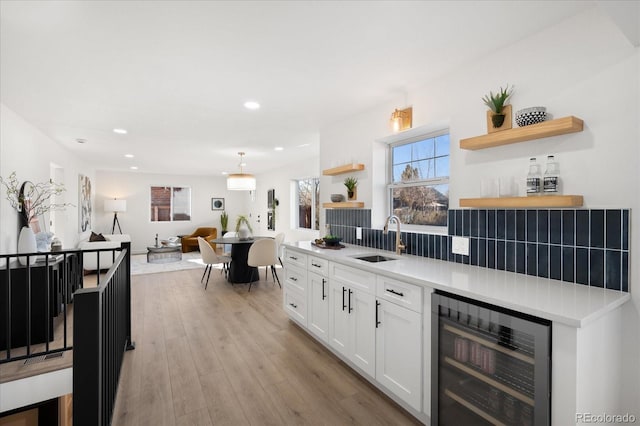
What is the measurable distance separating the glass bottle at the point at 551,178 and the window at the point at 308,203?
5.27 m

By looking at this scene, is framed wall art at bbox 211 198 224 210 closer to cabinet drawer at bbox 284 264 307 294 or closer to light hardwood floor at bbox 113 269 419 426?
light hardwood floor at bbox 113 269 419 426

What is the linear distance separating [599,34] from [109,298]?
3098 mm

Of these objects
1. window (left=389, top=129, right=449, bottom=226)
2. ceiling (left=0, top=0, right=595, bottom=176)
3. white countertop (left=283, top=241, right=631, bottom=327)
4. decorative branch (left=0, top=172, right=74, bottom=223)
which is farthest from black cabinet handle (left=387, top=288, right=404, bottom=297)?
decorative branch (left=0, top=172, right=74, bottom=223)

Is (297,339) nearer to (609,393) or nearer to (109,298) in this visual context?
(109,298)

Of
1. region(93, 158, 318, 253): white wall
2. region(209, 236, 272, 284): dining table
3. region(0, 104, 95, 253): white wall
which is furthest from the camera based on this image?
region(93, 158, 318, 253): white wall

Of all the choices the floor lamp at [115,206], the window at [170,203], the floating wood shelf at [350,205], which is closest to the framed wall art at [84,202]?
the floor lamp at [115,206]

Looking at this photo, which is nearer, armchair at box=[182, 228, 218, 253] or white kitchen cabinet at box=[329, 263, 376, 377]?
white kitchen cabinet at box=[329, 263, 376, 377]

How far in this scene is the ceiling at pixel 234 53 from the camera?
1755 millimetres

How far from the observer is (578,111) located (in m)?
1.77

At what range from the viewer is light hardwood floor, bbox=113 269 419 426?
2.04 meters

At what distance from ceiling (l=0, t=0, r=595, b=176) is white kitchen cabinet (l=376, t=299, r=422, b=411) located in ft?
5.78

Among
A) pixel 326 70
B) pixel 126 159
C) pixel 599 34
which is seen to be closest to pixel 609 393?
pixel 599 34

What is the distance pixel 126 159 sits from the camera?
6941mm

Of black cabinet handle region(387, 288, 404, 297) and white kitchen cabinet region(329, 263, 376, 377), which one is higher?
black cabinet handle region(387, 288, 404, 297)
